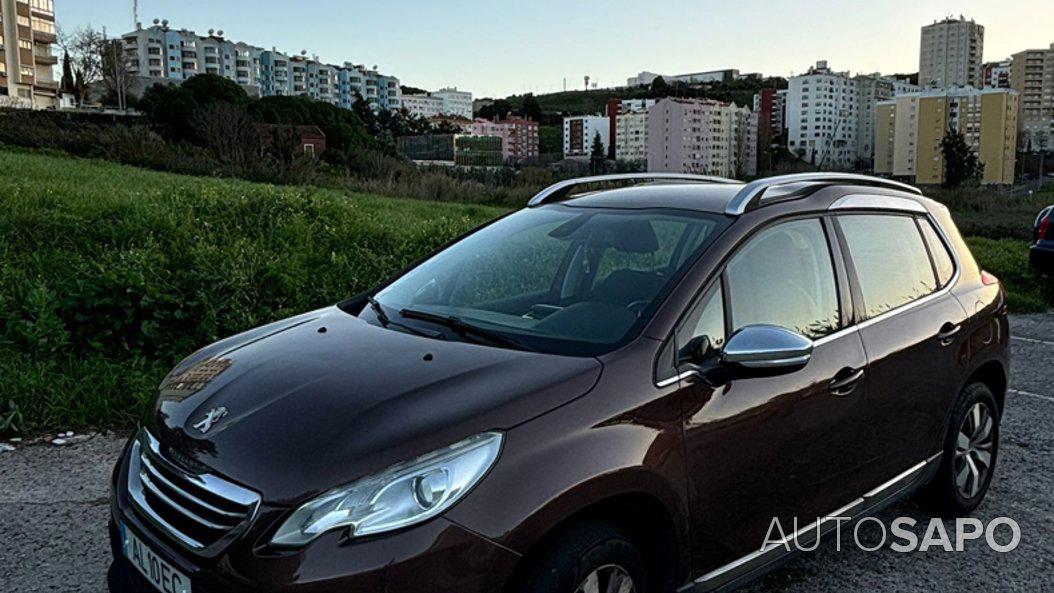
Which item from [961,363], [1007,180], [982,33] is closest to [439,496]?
[961,363]

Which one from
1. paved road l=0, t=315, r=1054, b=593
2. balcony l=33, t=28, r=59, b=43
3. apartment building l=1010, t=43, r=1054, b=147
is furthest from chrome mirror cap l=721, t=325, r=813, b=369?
apartment building l=1010, t=43, r=1054, b=147

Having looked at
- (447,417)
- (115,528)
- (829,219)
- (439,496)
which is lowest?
(115,528)

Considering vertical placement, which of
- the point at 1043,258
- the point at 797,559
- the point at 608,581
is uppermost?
the point at 1043,258

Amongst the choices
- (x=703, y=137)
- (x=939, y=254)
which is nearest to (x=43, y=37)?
(x=703, y=137)

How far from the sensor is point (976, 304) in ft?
13.0

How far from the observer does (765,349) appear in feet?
8.32

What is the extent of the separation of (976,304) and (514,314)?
240 centimetres

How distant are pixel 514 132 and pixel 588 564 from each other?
141378 millimetres

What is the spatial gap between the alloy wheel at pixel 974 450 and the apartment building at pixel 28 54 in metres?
→ 72.8

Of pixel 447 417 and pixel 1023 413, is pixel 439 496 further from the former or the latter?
pixel 1023 413

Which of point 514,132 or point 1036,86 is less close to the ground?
point 1036,86

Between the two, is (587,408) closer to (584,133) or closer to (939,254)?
(939,254)

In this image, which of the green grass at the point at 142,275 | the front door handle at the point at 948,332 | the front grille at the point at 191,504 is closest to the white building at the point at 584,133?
the green grass at the point at 142,275

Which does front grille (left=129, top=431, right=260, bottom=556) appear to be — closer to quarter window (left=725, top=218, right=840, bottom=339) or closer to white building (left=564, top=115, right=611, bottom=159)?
quarter window (left=725, top=218, right=840, bottom=339)
